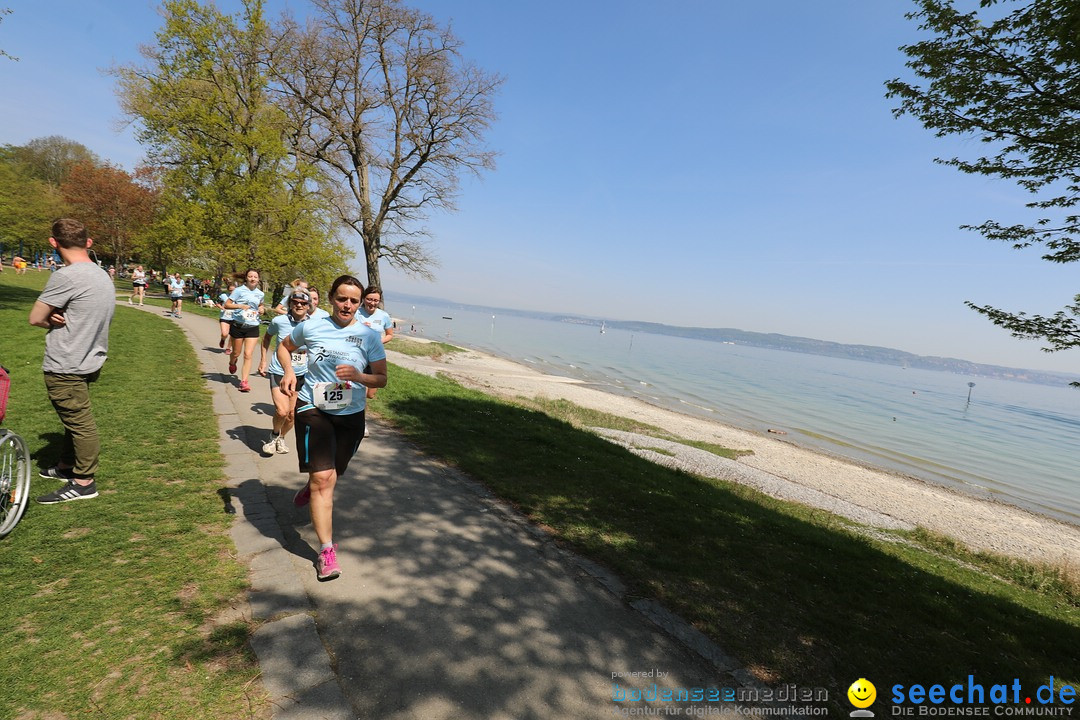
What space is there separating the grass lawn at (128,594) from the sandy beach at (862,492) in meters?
10.1

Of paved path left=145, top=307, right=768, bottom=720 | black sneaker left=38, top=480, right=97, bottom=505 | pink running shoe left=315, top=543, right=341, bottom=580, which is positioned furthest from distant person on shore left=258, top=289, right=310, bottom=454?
pink running shoe left=315, top=543, right=341, bottom=580

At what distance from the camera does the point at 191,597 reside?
9.62 feet

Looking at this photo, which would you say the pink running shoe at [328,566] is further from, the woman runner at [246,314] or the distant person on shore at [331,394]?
the woman runner at [246,314]

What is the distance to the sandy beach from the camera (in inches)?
463

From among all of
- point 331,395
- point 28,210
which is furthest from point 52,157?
point 331,395

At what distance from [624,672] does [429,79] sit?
25.6m

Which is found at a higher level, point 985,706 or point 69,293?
point 69,293

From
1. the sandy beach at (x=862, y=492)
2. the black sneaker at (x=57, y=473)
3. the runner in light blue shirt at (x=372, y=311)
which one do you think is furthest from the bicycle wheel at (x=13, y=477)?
the sandy beach at (x=862, y=492)

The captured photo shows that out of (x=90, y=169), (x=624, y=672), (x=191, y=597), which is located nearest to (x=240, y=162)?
(x=191, y=597)

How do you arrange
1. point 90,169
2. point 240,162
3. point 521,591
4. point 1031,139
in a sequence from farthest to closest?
point 90,169
point 240,162
point 1031,139
point 521,591

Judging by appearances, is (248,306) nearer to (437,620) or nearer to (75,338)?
(75,338)

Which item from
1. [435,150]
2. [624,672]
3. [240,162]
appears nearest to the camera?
[624,672]

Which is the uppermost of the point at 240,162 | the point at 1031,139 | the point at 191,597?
the point at 240,162

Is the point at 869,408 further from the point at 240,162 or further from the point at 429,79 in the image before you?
the point at 240,162
